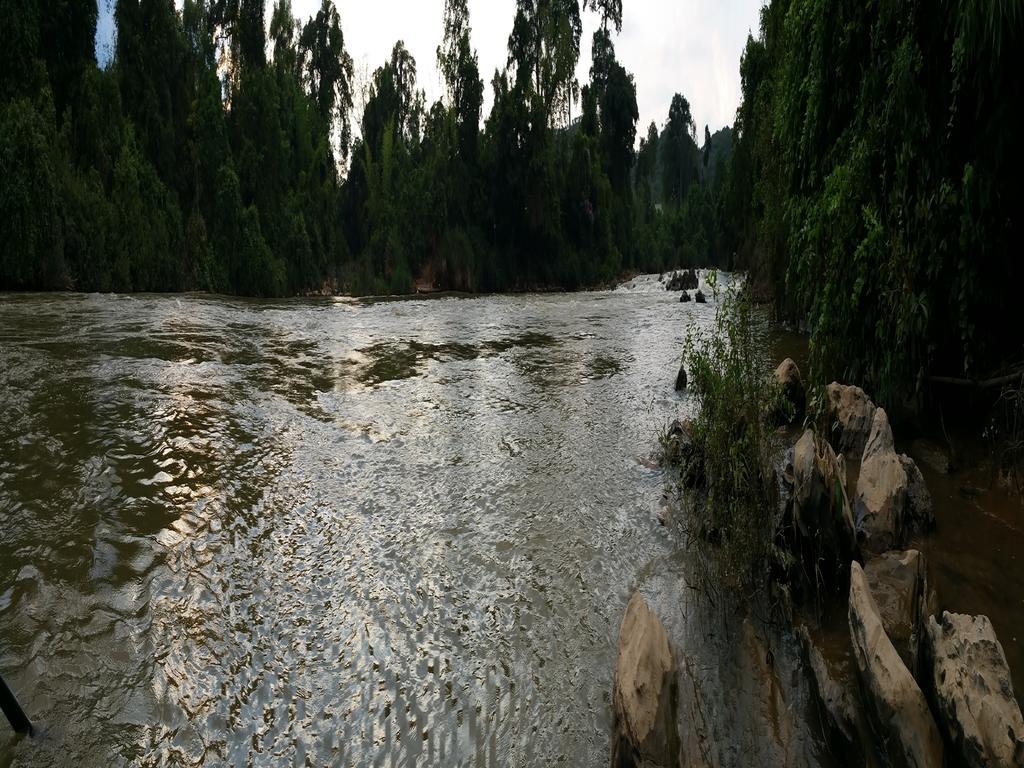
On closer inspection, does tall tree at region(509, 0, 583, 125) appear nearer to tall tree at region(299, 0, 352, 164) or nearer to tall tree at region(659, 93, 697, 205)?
tall tree at region(299, 0, 352, 164)

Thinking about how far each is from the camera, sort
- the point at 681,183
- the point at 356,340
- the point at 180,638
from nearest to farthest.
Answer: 1. the point at 180,638
2. the point at 356,340
3. the point at 681,183

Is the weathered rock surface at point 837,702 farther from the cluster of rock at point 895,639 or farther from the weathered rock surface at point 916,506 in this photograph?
the weathered rock surface at point 916,506

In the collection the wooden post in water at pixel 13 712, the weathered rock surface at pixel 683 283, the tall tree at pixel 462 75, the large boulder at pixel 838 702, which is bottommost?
the large boulder at pixel 838 702

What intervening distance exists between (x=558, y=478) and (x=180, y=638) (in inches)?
120

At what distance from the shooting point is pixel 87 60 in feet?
62.7

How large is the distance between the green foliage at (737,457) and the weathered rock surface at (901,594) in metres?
0.57

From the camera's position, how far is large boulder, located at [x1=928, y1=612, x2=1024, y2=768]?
207 cm

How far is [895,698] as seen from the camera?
2.31 m

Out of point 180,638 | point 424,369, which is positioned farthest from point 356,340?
point 180,638

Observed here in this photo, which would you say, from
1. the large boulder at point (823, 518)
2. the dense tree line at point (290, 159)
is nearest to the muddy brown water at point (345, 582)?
the large boulder at point (823, 518)

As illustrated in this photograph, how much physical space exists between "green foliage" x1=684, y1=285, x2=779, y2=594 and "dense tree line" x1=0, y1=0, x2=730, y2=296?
55.6ft

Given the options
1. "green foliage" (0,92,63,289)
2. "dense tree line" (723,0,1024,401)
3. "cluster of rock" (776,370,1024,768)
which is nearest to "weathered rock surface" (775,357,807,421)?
"dense tree line" (723,0,1024,401)

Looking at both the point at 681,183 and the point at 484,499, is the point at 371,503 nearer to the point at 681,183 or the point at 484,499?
the point at 484,499

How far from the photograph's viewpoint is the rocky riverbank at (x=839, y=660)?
7.40 ft
